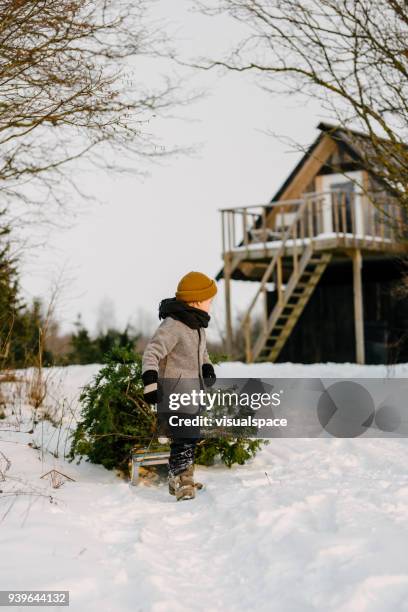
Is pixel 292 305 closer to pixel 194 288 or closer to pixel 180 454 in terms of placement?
pixel 194 288

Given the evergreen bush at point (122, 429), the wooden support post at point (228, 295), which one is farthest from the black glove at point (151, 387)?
the wooden support post at point (228, 295)

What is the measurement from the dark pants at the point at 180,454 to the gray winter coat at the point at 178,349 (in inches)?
18.8

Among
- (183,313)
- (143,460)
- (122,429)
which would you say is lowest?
(143,460)

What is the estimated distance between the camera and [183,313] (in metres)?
4.91

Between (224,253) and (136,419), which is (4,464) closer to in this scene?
(136,419)

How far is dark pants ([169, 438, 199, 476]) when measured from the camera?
4785 mm

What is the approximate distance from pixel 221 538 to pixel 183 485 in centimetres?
92

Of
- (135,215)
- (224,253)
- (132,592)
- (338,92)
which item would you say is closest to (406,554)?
(132,592)

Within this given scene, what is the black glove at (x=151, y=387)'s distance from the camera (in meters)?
4.50

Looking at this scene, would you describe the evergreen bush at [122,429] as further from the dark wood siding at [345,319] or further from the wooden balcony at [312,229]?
the dark wood siding at [345,319]

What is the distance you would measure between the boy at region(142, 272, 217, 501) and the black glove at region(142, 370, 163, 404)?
0.15 metres

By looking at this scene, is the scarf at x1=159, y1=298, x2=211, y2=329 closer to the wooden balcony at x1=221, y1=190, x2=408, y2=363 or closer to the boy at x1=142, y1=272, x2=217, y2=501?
the boy at x1=142, y1=272, x2=217, y2=501

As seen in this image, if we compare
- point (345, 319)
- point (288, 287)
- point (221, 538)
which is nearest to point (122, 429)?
point (221, 538)

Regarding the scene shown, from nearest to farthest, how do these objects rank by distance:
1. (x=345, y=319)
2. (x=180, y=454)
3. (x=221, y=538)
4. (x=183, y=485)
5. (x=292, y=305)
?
1. (x=221, y=538)
2. (x=183, y=485)
3. (x=180, y=454)
4. (x=292, y=305)
5. (x=345, y=319)
